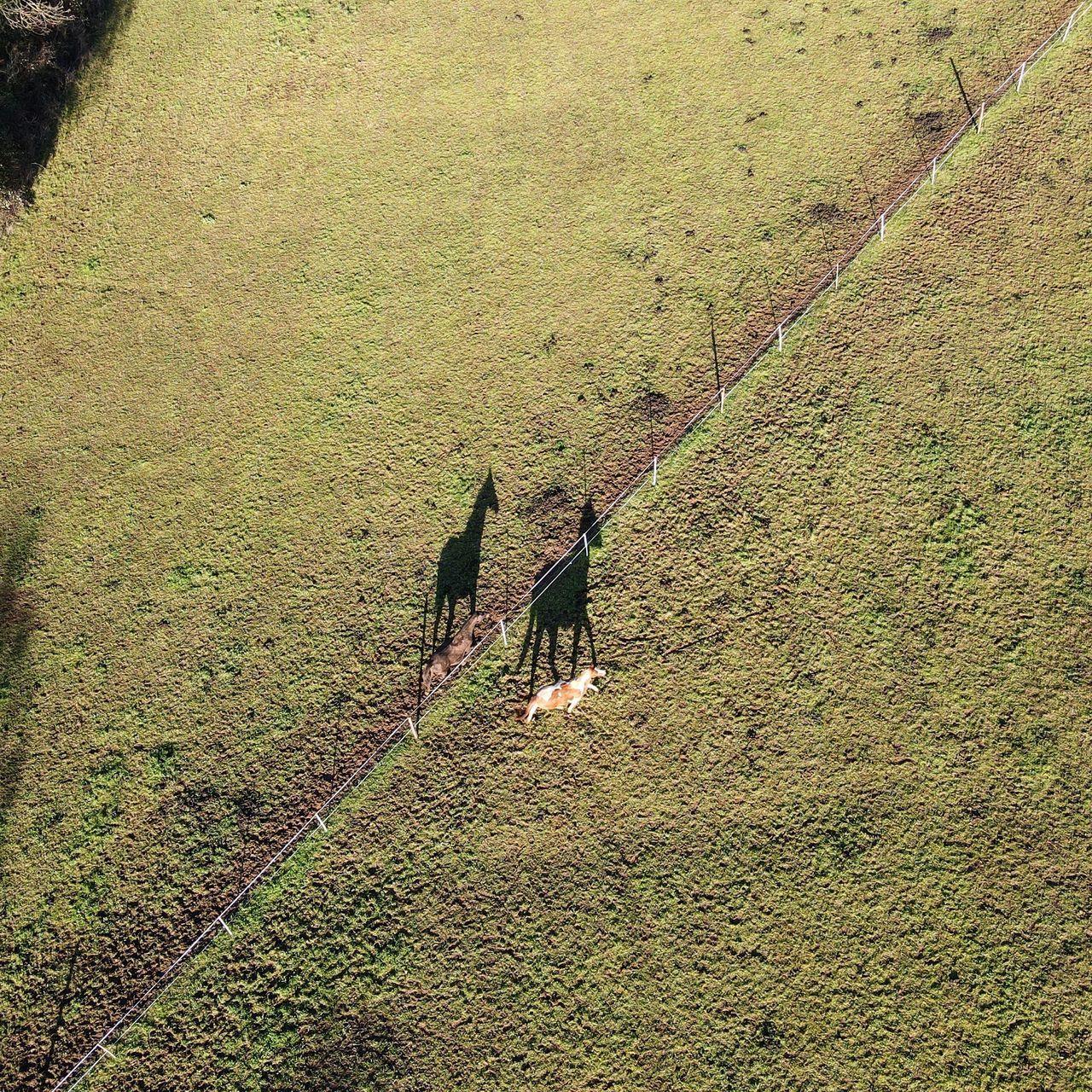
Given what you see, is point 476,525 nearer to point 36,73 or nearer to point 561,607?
point 561,607

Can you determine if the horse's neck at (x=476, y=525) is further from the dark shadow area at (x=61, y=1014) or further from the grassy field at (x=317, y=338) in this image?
the dark shadow area at (x=61, y=1014)

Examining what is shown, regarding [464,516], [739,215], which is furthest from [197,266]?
[739,215]

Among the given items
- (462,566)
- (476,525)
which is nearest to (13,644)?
(462,566)

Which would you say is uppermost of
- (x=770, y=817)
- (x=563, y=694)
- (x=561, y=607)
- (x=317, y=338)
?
(x=317, y=338)

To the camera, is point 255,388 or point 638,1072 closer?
point 638,1072

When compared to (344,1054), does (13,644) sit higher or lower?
higher

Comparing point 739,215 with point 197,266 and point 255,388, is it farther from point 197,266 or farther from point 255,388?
point 197,266

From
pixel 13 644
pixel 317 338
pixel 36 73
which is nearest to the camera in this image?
pixel 13 644
